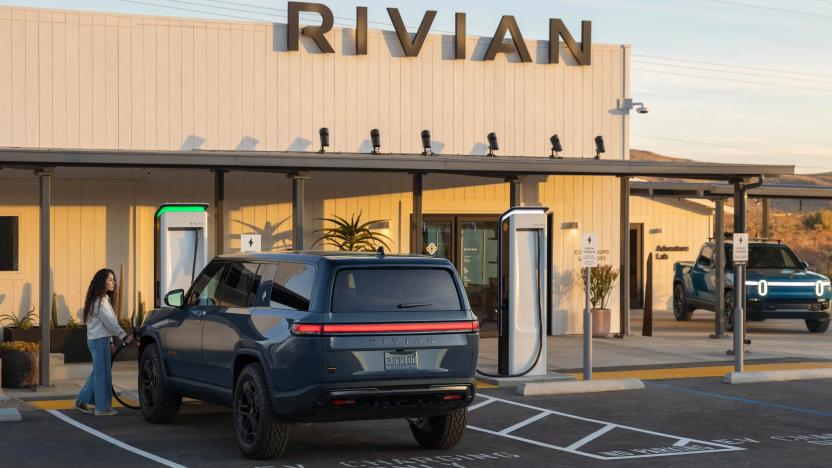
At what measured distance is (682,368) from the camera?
19.0 metres

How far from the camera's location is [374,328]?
34.9 feet

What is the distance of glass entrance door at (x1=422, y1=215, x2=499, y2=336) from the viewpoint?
23.8 metres

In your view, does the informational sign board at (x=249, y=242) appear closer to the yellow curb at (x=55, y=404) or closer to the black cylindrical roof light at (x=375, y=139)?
the black cylindrical roof light at (x=375, y=139)

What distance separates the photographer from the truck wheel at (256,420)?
10789 millimetres

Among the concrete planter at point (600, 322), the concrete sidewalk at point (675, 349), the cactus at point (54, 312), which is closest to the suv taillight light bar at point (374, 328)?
the concrete sidewalk at point (675, 349)

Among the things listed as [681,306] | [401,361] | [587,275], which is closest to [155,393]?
[401,361]

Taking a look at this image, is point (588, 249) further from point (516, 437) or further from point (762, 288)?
point (762, 288)

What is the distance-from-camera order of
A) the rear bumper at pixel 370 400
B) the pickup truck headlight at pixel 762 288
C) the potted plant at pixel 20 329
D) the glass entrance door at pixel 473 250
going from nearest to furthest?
the rear bumper at pixel 370 400 < the potted plant at pixel 20 329 < the glass entrance door at pixel 473 250 < the pickup truck headlight at pixel 762 288

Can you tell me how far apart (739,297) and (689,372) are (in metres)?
1.31

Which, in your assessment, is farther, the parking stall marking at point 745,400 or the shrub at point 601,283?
the shrub at point 601,283

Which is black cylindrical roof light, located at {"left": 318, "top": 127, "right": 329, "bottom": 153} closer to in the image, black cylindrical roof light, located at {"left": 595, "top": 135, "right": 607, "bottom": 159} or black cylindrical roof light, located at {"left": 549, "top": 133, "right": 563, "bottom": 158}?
black cylindrical roof light, located at {"left": 549, "top": 133, "right": 563, "bottom": 158}

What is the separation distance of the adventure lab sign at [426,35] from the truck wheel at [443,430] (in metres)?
11.8

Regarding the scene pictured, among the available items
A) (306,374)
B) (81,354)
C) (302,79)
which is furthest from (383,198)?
(306,374)

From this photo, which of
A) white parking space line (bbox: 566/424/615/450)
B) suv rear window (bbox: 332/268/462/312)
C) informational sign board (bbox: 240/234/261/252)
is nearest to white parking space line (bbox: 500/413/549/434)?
white parking space line (bbox: 566/424/615/450)
